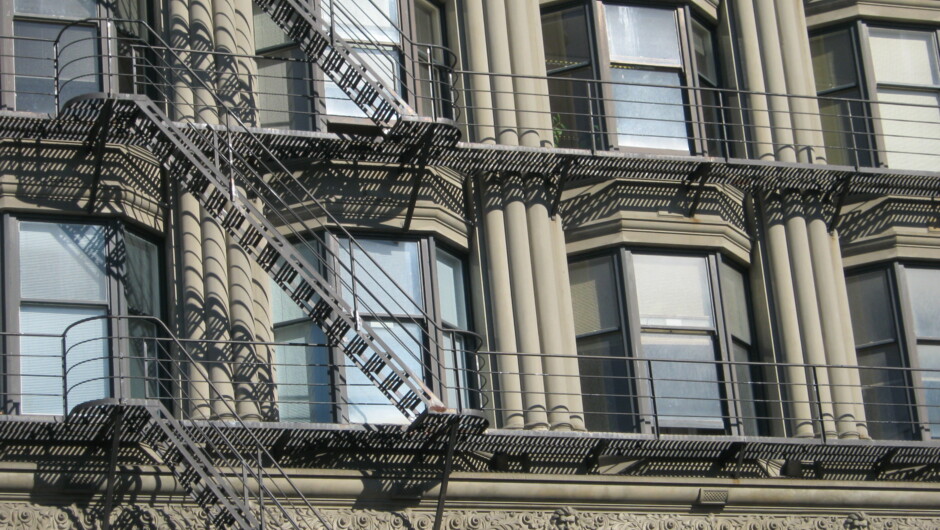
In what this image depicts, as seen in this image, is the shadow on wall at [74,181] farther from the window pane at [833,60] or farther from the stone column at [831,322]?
the window pane at [833,60]

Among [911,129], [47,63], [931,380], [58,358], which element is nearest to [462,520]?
[58,358]

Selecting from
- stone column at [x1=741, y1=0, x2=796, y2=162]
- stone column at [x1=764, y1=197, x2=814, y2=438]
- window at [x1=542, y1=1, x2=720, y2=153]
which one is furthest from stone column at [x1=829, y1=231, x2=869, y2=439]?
window at [x1=542, y1=1, x2=720, y2=153]

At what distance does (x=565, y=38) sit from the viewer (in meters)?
26.4

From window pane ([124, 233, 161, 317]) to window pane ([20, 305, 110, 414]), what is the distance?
42 centimetres

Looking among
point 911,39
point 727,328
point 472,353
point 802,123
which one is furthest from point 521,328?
point 911,39

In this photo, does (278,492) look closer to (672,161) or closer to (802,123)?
(672,161)

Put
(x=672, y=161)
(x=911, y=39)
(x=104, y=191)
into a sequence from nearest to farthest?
(x=104, y=191) → (x=672, y=161) → (x=911, y=39)

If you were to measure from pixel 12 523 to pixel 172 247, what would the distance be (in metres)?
3.84

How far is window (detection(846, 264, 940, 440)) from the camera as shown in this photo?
2548cm

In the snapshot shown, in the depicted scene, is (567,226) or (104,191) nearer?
(104,191)

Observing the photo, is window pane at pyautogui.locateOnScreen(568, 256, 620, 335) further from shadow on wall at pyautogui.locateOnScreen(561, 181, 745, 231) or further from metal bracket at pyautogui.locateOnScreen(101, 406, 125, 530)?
metal bracket at pyautogui.locateOnScreen(101, 406, 125, 530)

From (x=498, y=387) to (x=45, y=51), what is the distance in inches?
250

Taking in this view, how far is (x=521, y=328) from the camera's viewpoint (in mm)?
24406

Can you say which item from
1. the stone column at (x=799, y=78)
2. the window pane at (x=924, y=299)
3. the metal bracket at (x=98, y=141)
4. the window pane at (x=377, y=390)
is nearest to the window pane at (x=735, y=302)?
the stone column at (x=799, y=78)
